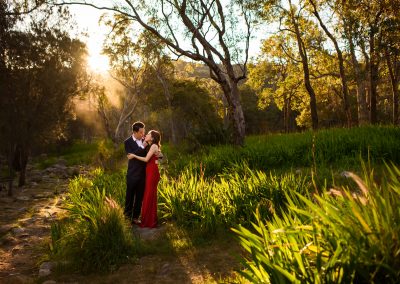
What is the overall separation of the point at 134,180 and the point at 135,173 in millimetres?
146

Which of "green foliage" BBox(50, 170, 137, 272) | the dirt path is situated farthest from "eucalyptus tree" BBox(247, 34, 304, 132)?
"green foliage" BBox(50, 170, 137, 272)

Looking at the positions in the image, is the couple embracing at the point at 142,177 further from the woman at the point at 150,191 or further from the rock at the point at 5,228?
the rock at the point at 5,228

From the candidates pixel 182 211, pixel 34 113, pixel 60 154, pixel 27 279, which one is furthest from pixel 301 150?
pixel 60 154

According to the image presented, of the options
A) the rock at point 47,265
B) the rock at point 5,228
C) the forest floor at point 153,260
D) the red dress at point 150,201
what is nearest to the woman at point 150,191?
the red dress at point 150,201

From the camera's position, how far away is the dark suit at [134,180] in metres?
7.64

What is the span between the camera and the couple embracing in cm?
737

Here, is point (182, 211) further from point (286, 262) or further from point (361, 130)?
point (361, 130)

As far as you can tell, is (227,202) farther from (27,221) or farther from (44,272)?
(27,221)

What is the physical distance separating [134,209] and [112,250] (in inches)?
80.7

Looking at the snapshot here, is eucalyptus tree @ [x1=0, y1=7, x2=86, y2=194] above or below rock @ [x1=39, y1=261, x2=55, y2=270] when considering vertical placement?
above

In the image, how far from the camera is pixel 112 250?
5812 millimetres

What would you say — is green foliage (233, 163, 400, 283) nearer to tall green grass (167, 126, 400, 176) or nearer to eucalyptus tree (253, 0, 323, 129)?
tall green grass (167, 126, 400, 176)

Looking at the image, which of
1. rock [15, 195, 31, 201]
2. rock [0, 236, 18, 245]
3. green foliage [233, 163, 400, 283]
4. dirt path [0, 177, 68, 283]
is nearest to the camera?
green foliage [233, 163, 400, 283]

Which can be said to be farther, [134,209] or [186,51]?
[186,51]
